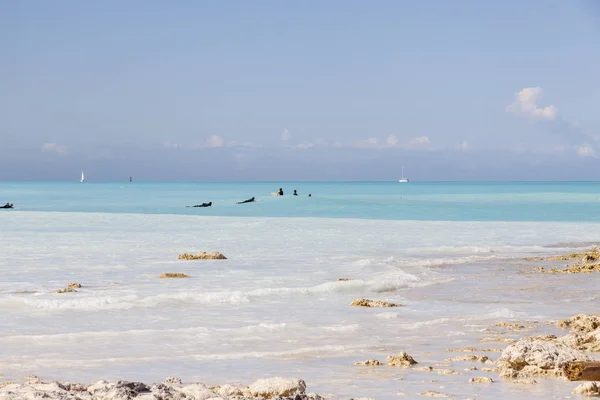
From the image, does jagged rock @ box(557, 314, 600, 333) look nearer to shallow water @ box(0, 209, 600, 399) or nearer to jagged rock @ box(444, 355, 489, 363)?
shallow water @ box(0, 209, 600, 399)

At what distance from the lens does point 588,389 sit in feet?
21.5

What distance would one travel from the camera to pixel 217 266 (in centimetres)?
1847

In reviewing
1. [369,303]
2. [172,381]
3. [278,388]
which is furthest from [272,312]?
[278,388]

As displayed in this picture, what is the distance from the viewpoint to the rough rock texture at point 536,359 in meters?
7.34

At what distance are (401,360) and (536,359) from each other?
1272mm

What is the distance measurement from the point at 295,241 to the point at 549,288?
13321 millimetres

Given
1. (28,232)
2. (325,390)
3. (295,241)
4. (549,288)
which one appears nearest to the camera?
(325,390)

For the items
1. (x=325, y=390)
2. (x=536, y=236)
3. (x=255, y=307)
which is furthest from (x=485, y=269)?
(x=536, y=236)

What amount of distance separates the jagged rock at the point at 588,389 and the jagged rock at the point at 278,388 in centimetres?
226

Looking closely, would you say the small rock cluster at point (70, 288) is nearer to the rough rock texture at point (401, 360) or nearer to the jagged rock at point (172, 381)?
the jagged rock at point (172, 381)

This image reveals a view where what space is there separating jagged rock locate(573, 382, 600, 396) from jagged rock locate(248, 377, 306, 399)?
2.26 metres

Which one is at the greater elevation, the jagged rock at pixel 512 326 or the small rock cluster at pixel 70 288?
the small rock cluster at pixel 70 288

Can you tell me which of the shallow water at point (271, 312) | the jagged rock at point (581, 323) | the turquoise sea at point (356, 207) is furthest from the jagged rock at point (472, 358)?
the turquoise sea at point (356, 207)

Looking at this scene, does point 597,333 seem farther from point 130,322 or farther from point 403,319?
point 130,322
